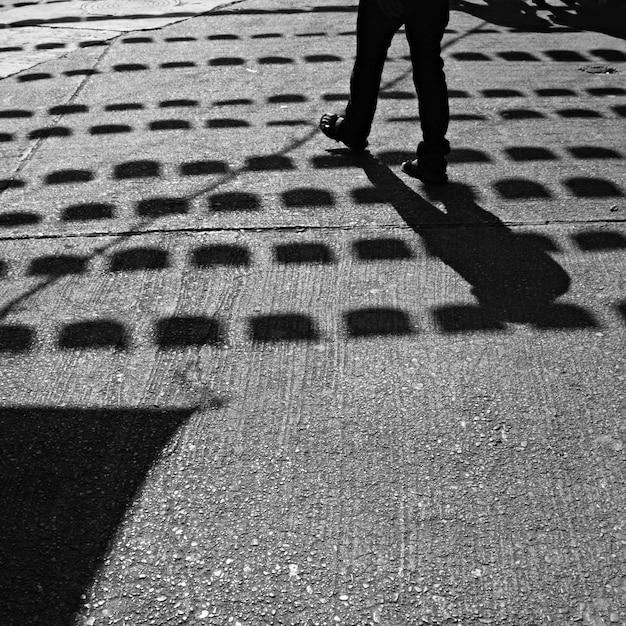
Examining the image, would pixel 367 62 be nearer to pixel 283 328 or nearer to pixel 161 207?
pixel 161 207

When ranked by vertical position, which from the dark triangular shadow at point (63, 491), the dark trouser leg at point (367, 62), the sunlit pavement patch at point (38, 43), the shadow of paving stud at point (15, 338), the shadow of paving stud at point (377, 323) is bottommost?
the sunlit pavement patch at point (38, 43)

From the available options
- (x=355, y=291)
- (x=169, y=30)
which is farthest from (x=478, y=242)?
(x=169, y=30)

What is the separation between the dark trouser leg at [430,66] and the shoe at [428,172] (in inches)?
2.9

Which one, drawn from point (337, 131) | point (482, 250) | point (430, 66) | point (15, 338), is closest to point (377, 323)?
point (482, 250)

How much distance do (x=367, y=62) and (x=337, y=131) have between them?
2.20 feet

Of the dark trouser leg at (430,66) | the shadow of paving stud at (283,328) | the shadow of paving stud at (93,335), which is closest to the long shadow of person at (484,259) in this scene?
the dark trouser leg at (430,66)

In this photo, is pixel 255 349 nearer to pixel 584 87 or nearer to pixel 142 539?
pixel 142 539

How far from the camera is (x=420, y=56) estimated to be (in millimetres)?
5270

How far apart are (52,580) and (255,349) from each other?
142 centimetres

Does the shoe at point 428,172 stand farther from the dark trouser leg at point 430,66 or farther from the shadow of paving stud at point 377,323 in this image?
the shadow of paving stud at point 377,323

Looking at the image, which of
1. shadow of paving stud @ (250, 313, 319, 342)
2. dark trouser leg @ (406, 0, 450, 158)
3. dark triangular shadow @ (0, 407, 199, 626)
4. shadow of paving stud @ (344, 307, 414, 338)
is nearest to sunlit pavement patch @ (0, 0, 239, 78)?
dark trouser leg @ (406, 0, 450, 158)

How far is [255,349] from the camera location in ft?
13.1

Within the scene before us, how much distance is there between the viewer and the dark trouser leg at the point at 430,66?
203 inches

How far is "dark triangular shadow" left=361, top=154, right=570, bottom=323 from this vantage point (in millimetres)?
4348
